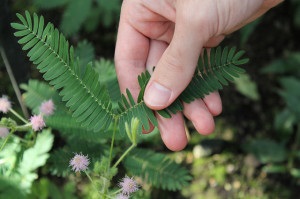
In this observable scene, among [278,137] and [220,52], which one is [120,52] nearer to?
[220,52]

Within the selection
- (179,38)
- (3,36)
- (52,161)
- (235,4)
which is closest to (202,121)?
(179,38)

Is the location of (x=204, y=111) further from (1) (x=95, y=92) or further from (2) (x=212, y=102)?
(1) (x=95, y=92)

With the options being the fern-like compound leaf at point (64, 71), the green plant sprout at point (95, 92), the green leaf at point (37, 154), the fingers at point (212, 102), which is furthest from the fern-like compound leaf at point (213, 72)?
the green leaf at point (37, 154)

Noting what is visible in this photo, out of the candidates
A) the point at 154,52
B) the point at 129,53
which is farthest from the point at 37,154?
the point at 154,52

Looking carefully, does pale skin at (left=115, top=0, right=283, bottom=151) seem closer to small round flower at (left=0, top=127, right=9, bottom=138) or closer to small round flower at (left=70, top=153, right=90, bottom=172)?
small round flower at (left=70, top=153, right=90, bottom=172)

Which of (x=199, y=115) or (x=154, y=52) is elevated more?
(x=154, y=52)

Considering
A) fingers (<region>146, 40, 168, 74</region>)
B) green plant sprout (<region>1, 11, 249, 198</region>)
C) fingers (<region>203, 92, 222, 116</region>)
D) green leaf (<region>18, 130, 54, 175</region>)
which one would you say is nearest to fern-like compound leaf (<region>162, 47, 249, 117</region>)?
green plant sprout (<region>1, 11, 249, 198</region>)

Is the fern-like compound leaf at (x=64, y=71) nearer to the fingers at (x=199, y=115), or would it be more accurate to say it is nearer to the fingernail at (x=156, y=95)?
the fingernail at (x=156, y=95)
